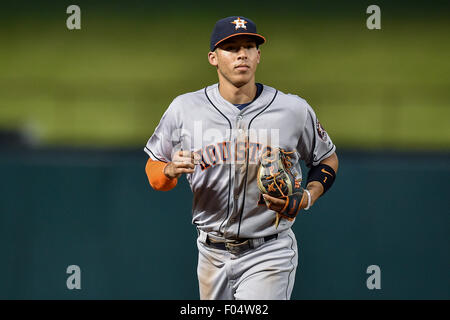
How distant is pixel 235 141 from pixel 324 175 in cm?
52

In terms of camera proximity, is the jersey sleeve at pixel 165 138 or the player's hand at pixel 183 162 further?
the jersey sleeve at pixel 165 138

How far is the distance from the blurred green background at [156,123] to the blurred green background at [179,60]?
0.02 m

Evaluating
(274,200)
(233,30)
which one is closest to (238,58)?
(233,30)

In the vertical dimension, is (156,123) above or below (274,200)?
above

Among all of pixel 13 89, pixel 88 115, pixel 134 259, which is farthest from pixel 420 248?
pixel 13 89

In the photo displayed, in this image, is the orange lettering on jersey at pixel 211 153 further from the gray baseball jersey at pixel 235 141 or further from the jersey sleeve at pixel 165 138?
the jersey sleeve at pixel 165 138

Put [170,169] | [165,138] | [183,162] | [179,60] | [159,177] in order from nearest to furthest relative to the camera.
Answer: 1. [183,162]
2. [170,169]
3. [159,177]
4. [165,138]
5. [179,60]

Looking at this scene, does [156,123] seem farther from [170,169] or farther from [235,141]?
[170,169]

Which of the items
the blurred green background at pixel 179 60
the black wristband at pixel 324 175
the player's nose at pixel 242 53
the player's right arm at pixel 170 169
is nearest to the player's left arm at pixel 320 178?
the black wristband at pixel 324 175

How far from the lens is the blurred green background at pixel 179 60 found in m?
8.66

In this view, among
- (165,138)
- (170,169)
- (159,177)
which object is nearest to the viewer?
(170,169)

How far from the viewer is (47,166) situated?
5.11 metres

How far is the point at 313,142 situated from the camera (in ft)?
11.1

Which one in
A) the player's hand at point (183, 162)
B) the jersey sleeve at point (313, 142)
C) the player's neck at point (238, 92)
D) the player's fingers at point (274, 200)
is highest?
the player's neck at point (238, 92)
